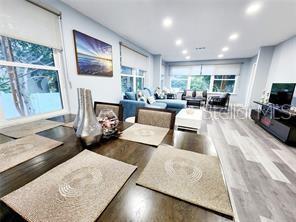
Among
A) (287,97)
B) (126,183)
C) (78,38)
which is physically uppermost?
(78,38)

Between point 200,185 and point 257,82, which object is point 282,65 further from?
point 200,185

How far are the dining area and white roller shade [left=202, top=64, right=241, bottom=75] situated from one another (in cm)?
693

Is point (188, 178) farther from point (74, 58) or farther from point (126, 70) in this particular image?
point (126, 70)

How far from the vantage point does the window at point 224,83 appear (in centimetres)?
677

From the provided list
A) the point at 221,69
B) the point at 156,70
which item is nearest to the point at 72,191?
the point at 156,70

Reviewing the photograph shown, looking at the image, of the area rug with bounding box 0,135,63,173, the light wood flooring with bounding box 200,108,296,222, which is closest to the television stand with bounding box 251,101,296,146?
the light wood flooring with bounding box 200,108,296,222

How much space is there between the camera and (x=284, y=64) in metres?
3.71

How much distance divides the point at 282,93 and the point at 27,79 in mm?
Result: 5425

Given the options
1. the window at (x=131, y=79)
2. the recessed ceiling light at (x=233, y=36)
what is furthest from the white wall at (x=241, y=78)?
the window at (x=131, y=79)

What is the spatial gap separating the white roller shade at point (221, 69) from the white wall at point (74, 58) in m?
4.89

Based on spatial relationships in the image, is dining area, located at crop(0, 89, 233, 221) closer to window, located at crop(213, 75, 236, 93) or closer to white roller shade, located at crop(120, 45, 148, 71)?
white roller shade, located at crop(120, 45, 148, 71)

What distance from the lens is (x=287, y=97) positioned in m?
3.15

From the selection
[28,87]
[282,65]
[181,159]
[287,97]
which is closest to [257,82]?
[282,65]

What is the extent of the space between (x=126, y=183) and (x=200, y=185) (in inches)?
13.1
